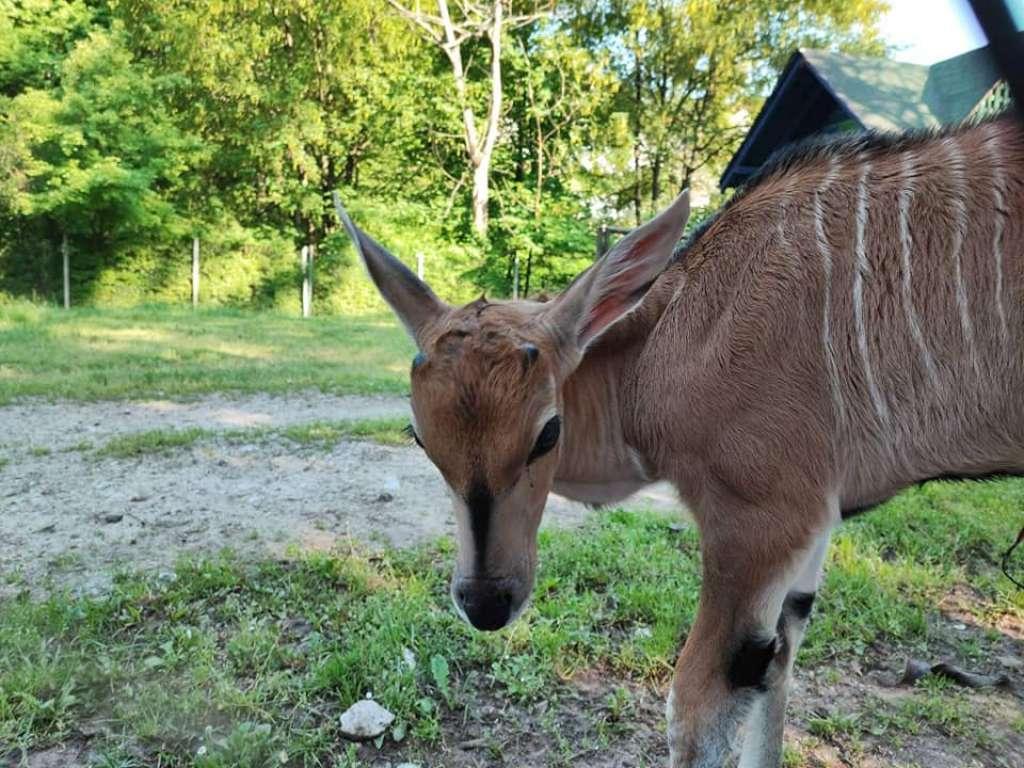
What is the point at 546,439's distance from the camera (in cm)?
232

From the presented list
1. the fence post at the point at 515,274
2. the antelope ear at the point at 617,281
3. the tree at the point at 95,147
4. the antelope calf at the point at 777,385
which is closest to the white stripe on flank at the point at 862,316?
the antelope calf at the point at 777,385

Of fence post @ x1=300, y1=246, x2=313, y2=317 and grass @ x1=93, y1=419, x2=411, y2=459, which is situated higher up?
fence post @ x1=300, y1=246, x2=313, y2=317

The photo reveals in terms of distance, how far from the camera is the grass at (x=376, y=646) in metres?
2.72

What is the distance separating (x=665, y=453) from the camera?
97.2 inches

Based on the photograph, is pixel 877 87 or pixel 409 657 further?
pixel 877 87

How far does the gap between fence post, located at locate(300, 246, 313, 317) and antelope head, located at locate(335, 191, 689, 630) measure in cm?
1981

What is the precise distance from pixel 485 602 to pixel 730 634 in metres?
0.74

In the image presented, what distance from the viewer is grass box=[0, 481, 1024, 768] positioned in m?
2.72

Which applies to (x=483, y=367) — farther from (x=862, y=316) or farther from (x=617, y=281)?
(x=862, y=316)

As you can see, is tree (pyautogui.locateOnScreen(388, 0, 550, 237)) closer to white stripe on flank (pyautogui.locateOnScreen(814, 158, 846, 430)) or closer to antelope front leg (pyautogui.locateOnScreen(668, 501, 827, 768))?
white stripe on flank (pyautogui.locateOnScreen(814, 158, 846, 430))

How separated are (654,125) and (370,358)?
824 inches

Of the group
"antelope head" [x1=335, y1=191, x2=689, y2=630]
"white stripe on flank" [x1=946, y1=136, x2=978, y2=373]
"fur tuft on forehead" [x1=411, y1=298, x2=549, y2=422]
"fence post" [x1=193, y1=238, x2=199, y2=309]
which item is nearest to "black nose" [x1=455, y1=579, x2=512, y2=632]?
"antelope head" [x1=335, y1=191, x2=689, y2=630]

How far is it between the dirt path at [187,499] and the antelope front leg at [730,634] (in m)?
2.26

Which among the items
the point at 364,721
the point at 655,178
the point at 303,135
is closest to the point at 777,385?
the point at 364,721
